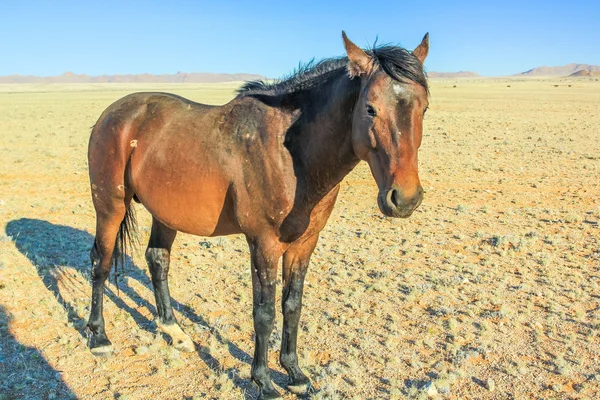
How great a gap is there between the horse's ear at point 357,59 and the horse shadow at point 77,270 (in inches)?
102

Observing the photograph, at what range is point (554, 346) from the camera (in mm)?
4137

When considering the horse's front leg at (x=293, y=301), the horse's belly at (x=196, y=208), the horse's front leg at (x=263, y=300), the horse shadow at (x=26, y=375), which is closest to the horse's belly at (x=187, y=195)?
the horse's belly at (x=196, y=208)

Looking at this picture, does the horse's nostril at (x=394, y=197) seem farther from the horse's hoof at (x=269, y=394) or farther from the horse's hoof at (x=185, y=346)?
the horse's hoof at (x=185, y=346)

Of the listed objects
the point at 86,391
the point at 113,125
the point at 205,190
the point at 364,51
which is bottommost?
the point at 86,391

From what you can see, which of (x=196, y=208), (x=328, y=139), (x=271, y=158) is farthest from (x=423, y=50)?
(x=196, y=208)

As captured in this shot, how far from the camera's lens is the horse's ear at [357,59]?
8.89 ft

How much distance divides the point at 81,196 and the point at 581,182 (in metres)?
10.9

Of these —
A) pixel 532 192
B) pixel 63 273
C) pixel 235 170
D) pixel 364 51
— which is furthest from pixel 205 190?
pixel 532 192

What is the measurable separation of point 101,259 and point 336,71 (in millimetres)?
2892

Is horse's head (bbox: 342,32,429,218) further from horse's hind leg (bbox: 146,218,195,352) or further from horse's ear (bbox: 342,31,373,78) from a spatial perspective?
horse's hind leg (bbox: 146,218,195,352)

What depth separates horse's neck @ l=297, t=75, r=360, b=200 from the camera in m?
3.00

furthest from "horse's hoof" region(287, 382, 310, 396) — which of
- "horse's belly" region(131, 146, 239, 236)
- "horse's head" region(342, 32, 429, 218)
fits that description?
"horse's head" region(342, 32, 429, 218)

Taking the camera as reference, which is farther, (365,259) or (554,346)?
(365,259)

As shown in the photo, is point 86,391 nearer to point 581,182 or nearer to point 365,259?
point 365,259
